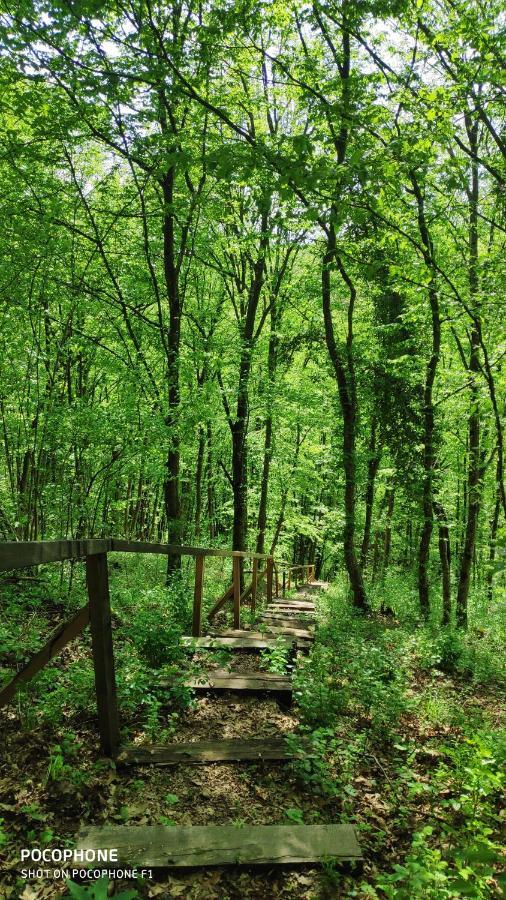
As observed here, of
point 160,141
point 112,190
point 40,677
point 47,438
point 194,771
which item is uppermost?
point 112,190

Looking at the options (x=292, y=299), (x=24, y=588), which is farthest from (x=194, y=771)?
(x=292, y=299)

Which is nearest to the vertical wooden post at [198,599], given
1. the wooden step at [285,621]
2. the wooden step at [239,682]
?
the wooden step at [239,682]

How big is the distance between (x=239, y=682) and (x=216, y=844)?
2227 mm

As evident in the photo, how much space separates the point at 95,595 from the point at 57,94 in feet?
28.1

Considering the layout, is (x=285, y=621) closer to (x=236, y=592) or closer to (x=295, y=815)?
(x=236, y=592)

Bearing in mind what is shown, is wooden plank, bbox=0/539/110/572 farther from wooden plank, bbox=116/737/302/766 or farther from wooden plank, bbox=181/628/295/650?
wooden plank, bbox=181/628/295/650

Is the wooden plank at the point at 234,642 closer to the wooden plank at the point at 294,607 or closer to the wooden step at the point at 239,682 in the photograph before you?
the wooden step at the point at 239,682

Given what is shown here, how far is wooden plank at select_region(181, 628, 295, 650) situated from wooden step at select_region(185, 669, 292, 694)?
Answer: 2.01 ft

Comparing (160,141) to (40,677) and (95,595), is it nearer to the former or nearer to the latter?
(95,595)

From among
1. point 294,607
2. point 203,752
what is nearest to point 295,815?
point 203,752

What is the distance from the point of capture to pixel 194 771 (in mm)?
3527

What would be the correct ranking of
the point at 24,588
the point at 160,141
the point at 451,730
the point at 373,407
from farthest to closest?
the point at 373,407 < the point at 24,588 < the point at 160,141 < the point at 451,730

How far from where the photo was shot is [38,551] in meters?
2.58

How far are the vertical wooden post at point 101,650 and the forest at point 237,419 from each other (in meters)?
0.02
